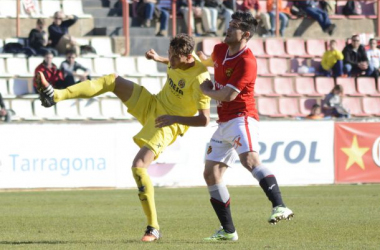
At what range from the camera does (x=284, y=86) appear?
24859mm

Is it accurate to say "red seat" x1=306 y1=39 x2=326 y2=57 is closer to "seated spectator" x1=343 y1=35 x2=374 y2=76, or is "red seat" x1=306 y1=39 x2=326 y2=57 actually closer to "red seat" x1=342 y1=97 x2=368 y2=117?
"seated spectator" x1=343 y1=35 x2=374 y2=76

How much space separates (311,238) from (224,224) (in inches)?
35.7

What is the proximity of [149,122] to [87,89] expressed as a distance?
829mm

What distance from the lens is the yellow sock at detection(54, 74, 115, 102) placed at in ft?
29.8

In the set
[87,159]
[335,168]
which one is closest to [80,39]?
[87,159]

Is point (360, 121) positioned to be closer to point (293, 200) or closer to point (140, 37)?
point (293, 200)

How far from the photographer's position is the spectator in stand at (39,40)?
2198 centimetres

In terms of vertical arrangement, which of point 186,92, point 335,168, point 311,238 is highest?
point 186,92

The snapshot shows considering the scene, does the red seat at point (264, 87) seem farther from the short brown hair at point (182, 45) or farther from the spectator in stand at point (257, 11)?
the short brown hair at point (182, 45)

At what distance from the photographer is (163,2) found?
980 inches

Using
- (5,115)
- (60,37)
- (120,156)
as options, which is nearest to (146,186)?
(120,156)

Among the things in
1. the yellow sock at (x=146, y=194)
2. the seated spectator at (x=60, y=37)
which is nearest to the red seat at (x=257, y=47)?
the seated spectator at (x=60, y=37)

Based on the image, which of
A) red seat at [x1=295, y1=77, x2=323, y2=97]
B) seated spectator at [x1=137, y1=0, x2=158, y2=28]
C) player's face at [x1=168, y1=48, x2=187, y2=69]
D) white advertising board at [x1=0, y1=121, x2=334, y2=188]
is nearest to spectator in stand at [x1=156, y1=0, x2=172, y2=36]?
seated spectator at [x1=137, y1=0, x2=158, y2=28]

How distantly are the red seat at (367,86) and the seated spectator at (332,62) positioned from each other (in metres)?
0.66
